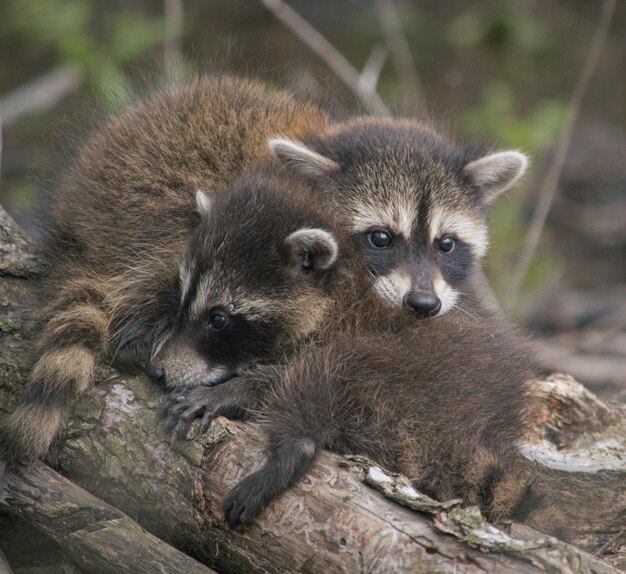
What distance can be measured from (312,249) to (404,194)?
Result: 3.07 feet

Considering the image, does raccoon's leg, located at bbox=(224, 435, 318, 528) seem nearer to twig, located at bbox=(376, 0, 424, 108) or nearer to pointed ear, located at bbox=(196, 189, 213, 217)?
pointed ear, located at bbox=(196, 189, 213, 217)

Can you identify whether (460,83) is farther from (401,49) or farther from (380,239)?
(380,239)

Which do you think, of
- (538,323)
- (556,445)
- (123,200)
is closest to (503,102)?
(538,323)

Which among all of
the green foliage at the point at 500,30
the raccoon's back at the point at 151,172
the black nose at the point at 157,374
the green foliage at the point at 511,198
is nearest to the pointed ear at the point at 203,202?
the raccoon's back at the point at 151,172

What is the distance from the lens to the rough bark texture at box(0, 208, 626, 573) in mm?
2996

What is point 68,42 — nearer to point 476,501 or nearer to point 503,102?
point 503,102

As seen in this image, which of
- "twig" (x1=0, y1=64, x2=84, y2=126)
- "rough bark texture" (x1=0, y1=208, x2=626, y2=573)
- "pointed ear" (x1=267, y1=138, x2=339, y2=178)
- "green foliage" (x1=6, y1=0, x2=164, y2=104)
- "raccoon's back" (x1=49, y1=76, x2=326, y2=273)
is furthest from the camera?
"twig" (x1=0, y1=64, x2=84, y2=126)

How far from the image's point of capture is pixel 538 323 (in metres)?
8.18

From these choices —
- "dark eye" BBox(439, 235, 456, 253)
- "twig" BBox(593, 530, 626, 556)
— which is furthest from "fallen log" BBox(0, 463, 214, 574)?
"dark eye" BBox(439, 235, 456, 253)

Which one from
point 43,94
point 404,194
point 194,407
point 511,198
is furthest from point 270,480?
point 43,94

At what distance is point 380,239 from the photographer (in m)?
4.70

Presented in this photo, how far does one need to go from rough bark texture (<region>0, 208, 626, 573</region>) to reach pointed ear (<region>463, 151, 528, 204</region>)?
5.75 ft

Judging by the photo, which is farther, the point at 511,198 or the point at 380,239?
the point at 511,198

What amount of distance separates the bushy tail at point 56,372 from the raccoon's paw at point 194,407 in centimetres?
38
